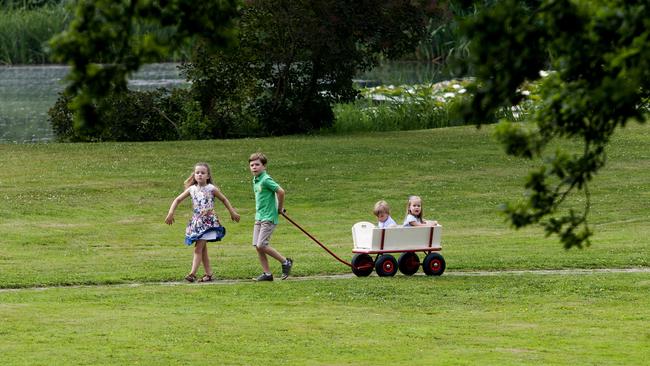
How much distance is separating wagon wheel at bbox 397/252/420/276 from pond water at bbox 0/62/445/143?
70.1ft

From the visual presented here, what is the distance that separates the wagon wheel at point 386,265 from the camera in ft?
48.4

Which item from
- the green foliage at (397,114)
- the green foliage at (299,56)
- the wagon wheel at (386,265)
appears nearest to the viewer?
the wagon wheel at (386,265)

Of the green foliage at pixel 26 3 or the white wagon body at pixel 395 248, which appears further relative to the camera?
the green foliage at pixel 26 3

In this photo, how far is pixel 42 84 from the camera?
52125mm

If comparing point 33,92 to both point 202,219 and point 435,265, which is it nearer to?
point 202,219

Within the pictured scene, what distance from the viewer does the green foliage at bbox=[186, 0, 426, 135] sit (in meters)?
30.4

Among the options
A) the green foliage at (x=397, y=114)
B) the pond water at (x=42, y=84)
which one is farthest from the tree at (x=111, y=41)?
the pond water at (x=42, y=84)

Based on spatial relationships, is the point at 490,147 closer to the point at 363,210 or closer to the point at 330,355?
the point at 363,210

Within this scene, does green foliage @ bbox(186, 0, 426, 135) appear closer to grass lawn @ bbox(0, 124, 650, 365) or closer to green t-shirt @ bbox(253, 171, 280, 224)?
grass lawn @ bbox(0, 124, 650, 365)

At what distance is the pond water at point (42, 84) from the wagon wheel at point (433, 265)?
21547mm

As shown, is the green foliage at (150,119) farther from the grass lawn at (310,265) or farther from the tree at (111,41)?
the tree at (111,41)

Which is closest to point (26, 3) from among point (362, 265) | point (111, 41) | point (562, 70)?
point (362, 265)

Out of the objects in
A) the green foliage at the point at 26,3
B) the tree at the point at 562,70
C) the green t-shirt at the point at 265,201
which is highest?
the tree at the point at 562,70

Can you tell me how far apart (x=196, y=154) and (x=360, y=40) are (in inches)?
221
